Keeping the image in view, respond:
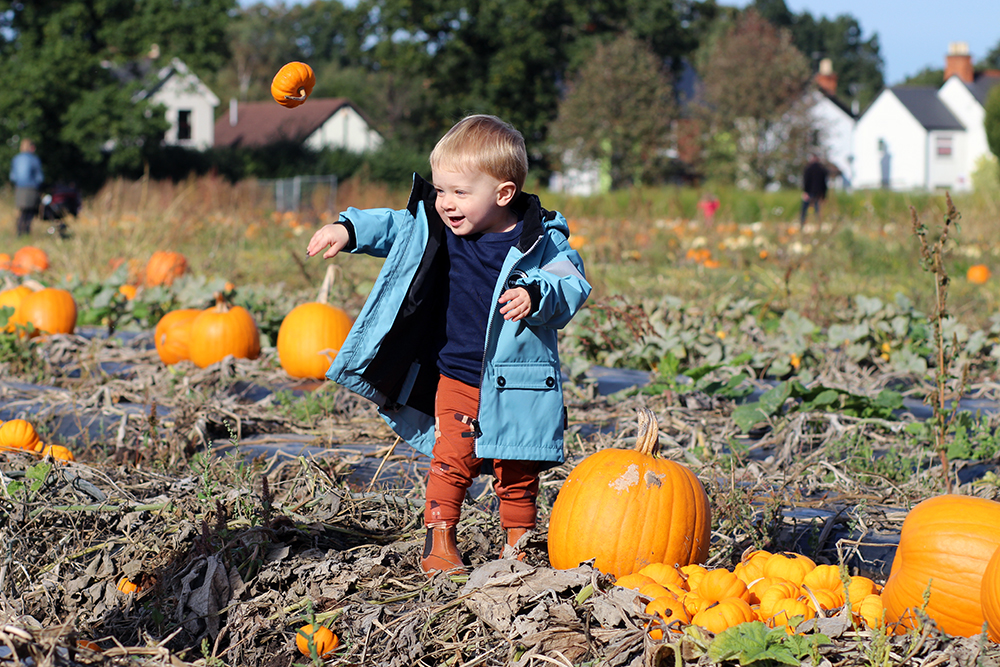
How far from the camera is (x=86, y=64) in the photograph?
2820 cm

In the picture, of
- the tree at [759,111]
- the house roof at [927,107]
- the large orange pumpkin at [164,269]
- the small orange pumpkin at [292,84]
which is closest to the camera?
the small orange pumpkin at [292,84]

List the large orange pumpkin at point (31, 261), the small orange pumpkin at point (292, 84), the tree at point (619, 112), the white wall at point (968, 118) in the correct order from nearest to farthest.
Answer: the small orange pumpkin at point (292, 84), the large orange pumpkin at point (31, 261), the tree at point (619, 112), the white wall at point (968, 118)

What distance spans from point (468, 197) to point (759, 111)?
3238cm

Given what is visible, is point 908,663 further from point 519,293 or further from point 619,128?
point 619,128

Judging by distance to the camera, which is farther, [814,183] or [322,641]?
[814,183]

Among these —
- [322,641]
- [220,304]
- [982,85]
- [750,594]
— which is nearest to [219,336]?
[220,304]

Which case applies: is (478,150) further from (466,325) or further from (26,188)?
(26,188)

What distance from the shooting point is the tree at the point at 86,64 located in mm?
27391

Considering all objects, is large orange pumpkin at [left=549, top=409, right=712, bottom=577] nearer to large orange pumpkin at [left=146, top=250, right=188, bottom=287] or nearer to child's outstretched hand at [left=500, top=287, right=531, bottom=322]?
child's outstretched hand at [left=500, top=287, right=531, bottom=322]

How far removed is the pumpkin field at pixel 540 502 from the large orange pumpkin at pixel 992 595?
0.05 ft

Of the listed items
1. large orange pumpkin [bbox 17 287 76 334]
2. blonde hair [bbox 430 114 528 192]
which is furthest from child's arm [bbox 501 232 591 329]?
large orange pumpkin [bbox 17 287 76 334]

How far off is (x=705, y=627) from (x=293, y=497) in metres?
1.55

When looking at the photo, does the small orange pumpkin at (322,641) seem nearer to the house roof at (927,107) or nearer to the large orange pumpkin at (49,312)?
the large orange pumpkin at (49,312)

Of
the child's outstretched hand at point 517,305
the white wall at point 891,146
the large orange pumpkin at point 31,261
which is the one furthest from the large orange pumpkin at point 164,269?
the white wall at point 891,146
